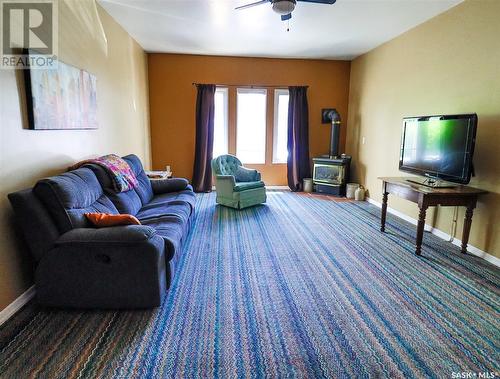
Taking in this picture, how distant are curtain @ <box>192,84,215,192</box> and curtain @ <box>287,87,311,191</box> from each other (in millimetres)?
1609

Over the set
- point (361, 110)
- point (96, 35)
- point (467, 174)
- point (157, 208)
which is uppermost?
point (96, 35)

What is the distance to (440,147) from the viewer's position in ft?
10.5

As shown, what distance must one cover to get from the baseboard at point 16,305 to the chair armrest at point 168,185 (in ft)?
6.20

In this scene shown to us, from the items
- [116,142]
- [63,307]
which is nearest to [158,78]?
[116,142]

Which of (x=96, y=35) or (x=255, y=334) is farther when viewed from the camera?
(x=96, y=35)

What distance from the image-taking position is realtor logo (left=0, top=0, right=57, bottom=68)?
203 cm

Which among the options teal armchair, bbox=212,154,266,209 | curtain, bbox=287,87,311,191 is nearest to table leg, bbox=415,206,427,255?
teal armchair, bbox=212,154,266,209

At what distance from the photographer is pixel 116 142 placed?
407cm

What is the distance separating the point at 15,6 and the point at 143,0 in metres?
1.57

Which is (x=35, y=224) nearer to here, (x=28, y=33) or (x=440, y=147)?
(x=28, y=33)

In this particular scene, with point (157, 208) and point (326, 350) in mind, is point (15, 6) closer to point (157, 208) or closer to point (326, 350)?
point (157, 208)

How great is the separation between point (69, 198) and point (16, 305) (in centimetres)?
82

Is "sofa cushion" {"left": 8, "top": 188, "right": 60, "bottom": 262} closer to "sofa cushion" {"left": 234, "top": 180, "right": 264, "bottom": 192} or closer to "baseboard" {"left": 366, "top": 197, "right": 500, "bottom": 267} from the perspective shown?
"sofa cushion" {"left": 234, "top": 180, "right": 264, "bottom": 192}

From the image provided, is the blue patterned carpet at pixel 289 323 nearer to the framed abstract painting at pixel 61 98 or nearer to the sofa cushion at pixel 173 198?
the sofa cushion at pixel 173 198
